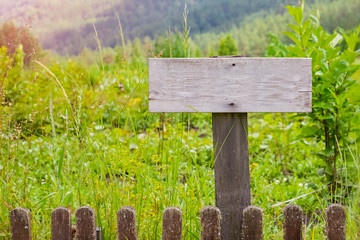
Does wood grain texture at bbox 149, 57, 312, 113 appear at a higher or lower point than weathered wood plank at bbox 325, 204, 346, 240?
higher

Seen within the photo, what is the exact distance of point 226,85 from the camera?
181 cm

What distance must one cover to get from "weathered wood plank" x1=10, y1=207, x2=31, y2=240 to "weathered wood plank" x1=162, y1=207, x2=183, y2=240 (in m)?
0.62

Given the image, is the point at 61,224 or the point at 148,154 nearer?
the point at 61,224


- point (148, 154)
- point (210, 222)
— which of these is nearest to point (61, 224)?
point (210, 222)

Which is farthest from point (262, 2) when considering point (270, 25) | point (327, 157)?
point (327, 157)

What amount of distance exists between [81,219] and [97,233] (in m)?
0.19

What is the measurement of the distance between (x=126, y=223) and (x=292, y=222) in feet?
2.43

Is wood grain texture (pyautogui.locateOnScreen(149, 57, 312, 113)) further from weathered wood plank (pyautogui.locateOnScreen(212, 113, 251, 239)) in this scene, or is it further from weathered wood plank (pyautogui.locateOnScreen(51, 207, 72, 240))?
weathered wood plank (pyautogui.locateOnScreen(51, 207, 72, 240))

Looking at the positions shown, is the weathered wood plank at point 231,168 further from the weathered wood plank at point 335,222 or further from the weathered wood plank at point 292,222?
the weathered wood plank at point 335,222

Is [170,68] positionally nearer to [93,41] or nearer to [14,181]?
[93,41]

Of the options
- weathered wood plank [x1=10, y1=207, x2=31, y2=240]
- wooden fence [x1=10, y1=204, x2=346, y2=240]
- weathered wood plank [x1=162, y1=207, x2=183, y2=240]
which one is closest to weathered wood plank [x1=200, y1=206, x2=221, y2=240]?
wooden fence [x1=10, y1=204, x2=346, y2=240]

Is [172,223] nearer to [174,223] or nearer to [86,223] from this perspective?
[174,223]

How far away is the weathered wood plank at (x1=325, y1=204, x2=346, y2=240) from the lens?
1687mm

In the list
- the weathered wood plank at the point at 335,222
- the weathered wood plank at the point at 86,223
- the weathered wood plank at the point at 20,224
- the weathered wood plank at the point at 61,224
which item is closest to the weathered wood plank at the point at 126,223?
the weathered wood plank at the point at 86,223
